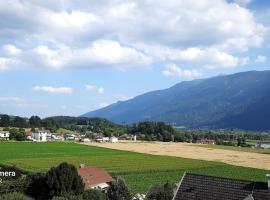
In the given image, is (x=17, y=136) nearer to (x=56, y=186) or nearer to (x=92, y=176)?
(x=92, y=176)

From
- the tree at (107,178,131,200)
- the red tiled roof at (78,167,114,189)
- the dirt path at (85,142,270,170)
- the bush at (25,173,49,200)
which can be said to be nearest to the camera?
the tree at (107,178,131,200)

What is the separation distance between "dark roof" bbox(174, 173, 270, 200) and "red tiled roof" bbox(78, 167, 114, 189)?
77.5ft

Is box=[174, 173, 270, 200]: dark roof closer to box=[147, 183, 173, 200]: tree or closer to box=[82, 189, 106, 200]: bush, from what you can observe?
box=[147, 183, 173, 200]: tree

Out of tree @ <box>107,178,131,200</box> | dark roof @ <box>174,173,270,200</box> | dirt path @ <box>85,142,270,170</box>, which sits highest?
dirt path @ <box>85,142,270,170</box>

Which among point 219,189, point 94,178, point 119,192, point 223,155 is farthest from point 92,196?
point 223,155

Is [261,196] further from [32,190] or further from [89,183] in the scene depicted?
[89,183]

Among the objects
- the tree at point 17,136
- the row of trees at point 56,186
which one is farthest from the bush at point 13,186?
the tree at point 17,136

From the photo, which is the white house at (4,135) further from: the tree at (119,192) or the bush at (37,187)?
the tree at (119,192)

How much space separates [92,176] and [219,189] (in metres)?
28.3

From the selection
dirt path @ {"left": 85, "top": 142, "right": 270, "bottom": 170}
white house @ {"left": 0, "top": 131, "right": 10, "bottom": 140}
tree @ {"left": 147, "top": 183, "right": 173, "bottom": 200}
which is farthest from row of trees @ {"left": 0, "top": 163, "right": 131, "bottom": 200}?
white house @ {"left": 0, "top": 131, "right": 10, "bottom": 140}

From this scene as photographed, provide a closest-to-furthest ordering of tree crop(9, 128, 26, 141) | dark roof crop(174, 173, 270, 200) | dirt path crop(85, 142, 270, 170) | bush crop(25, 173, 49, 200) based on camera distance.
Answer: dark roof crop(174, 173, 270, 200) → bush crop(25, 173, 49, 200) → dirt path crop(85, 142, 270, 170) → tree crop(9, 128, 26, 141)

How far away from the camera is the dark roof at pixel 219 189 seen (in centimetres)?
3101

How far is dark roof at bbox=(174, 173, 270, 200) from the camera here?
31.0m

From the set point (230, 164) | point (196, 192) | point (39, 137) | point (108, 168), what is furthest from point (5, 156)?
point (39, 137)
